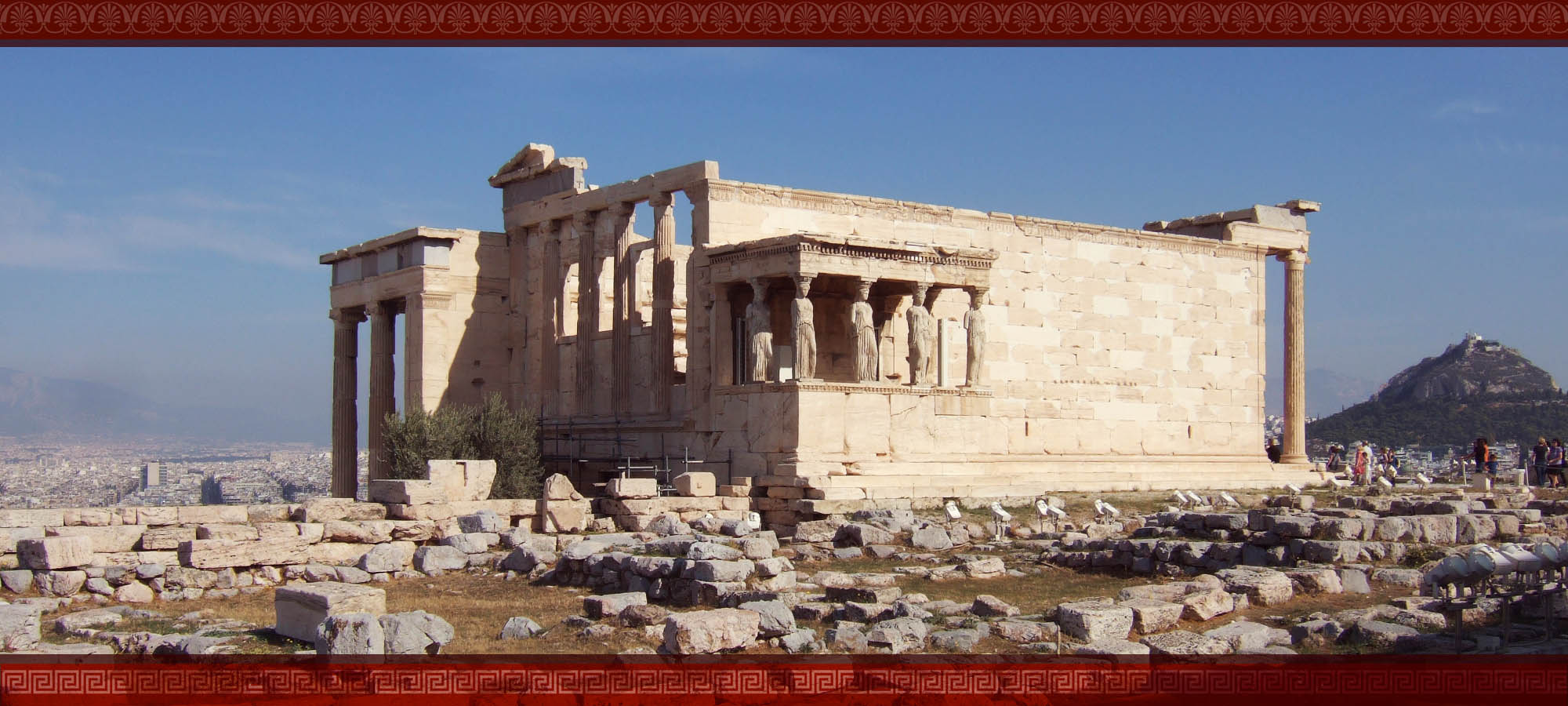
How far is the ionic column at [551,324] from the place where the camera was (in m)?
27.4

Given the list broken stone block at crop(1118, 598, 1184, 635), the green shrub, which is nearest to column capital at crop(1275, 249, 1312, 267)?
the green shrub

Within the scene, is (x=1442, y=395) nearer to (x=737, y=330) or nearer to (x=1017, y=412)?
(x=1017, y=412)

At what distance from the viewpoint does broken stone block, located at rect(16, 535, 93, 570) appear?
1533 cm

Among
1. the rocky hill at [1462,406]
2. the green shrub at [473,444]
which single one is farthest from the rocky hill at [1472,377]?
the green shrub at [473,444]

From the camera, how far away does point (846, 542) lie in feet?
61.6

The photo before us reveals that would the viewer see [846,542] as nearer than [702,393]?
Yes

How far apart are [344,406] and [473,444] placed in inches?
243

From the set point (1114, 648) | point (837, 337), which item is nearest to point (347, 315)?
point (837, 337)

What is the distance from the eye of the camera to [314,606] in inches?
466

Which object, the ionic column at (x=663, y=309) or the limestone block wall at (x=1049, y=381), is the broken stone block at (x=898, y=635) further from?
the ionic column at (x=663, y=309)

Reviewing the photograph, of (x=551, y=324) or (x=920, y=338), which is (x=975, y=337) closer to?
(x=920, y=338)

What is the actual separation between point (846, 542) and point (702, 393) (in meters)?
5.91

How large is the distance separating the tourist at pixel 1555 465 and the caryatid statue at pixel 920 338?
1165cm

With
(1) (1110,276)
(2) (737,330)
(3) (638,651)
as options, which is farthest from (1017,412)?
(3) (638,651)
